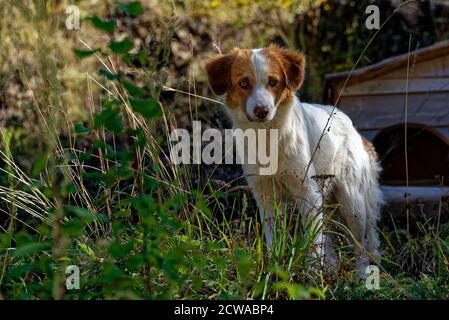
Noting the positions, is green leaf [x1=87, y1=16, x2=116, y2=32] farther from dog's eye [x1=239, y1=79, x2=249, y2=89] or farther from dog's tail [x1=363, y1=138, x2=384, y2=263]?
dog's tail [x1=363, y1=138, x2=384, y2=263]

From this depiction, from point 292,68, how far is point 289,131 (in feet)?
1.23

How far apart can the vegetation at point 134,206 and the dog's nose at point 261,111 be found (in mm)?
386

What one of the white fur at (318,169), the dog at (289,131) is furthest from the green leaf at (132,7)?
the white fur at (318,169)

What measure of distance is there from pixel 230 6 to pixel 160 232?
17.1 feet

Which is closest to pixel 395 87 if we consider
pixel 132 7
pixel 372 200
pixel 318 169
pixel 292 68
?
pixel 372 200

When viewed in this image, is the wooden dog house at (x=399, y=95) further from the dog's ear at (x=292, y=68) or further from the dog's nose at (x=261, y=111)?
the dog's nose at (x=261, y=111)

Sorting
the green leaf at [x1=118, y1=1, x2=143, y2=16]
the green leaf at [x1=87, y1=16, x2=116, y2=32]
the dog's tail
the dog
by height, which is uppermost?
the green leaf at [x1=118, y1=1, x2=143, y2=16]

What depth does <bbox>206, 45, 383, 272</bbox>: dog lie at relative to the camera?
14.3 ft

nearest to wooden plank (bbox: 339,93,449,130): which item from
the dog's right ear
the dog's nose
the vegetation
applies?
the vegetation

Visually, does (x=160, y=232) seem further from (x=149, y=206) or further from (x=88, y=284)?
(x=88, y=284)

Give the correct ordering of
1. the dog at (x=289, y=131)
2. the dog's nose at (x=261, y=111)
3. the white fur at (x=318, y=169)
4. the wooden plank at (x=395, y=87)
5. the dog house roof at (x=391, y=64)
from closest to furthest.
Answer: the dog's nose at (x=261, y=111)
the dog at (x=289, y=131)
the white fur at (x=318, y=169)
the dog house roof at (x=391, y=64)
the wooden plank at (x=395, y=87)

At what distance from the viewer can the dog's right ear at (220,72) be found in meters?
4.54

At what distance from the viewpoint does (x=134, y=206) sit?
2910 millimetres
